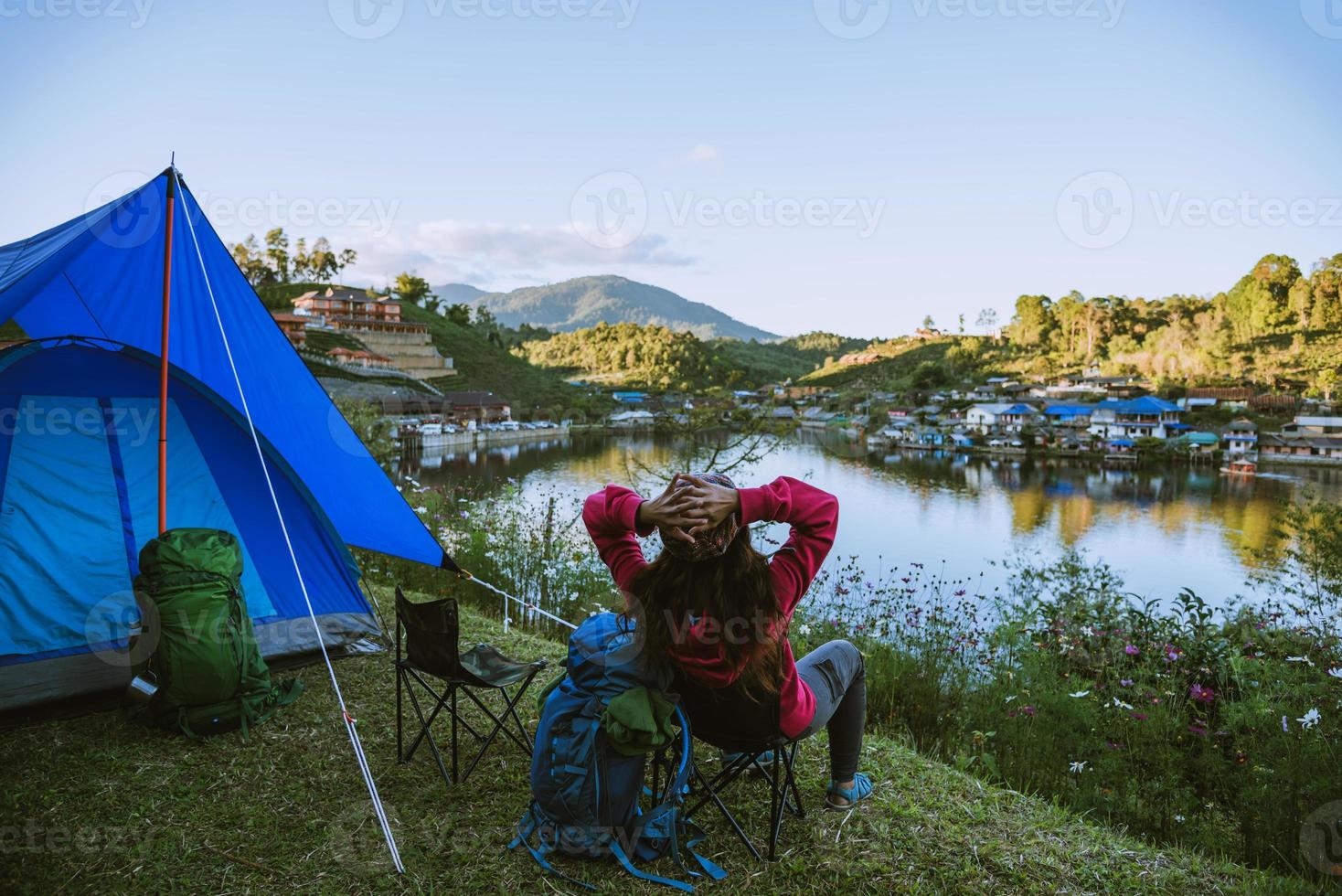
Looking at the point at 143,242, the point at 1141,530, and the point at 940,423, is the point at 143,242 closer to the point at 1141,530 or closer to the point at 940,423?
the point at 1141,530

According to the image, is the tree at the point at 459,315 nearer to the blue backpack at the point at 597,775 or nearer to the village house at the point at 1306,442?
the village house at the point at 1306,442

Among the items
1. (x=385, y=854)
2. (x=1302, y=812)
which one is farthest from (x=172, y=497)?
(x=1302, y=812)

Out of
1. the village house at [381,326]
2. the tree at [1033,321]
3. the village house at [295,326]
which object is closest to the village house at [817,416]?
the tree at [1033,321]

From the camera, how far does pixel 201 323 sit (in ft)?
11.4

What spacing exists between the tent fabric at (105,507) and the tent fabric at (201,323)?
15 cm

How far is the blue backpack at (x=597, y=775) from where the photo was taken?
1.99m

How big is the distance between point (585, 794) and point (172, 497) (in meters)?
2.95

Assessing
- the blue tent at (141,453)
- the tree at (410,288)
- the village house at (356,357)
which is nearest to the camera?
the blue tent at (141,453)

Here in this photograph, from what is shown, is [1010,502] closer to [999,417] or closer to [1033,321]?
[999,417]

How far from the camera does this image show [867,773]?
2.71 meters

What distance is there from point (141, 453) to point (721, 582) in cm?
340

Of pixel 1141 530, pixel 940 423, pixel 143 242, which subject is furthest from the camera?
pixel 940 423

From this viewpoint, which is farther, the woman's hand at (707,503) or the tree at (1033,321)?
the tree at (1033,321)

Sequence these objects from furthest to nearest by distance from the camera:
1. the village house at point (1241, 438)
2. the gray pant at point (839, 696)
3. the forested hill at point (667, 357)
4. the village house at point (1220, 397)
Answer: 1. the forested hill at point (667, 357)
2. the village house at point (1220, 397)
3. the village house at point (1241, 438)
4. the gray pant at point (839, 696)
